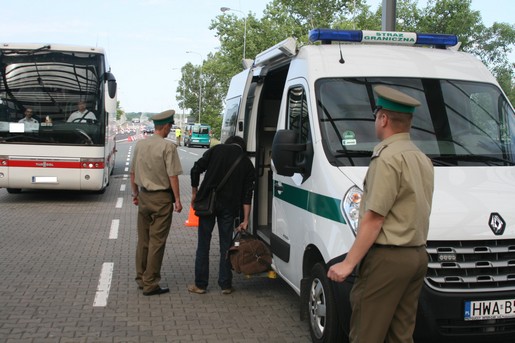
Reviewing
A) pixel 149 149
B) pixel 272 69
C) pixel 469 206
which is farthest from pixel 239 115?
pixel 469 206

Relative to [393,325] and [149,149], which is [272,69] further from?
[393,325]

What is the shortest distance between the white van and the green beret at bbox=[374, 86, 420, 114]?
3.67 feet

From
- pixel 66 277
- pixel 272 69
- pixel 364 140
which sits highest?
pixel 272 69

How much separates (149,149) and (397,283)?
12.6 ft

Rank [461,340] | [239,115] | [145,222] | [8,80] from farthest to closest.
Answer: [8,80], [239,115], [145,222], [461,340]

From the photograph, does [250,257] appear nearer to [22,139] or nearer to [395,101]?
[395,101]

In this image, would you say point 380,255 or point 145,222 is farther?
point 145,222

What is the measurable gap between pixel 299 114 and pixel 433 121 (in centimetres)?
120

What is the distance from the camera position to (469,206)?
4.12m

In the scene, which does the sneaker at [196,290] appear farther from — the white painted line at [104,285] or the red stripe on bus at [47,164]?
the red stripe on bus at [47,164]

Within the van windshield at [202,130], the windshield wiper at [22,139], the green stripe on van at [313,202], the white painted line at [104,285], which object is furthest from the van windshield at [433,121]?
the van windshield at [202,130]

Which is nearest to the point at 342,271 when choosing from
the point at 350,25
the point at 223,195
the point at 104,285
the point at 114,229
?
the point at 223,195

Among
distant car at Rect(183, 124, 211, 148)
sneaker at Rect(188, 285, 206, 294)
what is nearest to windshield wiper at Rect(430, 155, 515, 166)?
sneaker at Rect(188, 285, 206, 294)

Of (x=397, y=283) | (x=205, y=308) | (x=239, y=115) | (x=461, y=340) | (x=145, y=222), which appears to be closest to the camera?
(x=397, y=283)
